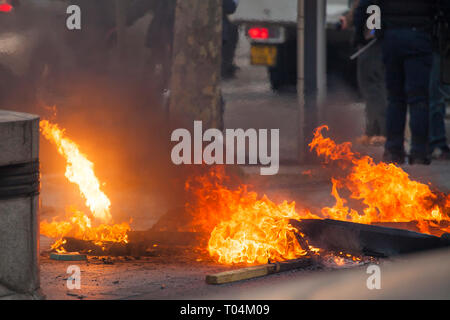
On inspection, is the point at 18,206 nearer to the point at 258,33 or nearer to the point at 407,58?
the point at 407,58

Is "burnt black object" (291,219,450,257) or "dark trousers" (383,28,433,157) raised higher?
"dark trousers" (383,28,433,157)

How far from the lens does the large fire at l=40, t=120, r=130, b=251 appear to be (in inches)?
260

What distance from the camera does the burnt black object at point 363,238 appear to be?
5.76 meters

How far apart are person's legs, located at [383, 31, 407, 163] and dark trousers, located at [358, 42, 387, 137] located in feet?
6.67

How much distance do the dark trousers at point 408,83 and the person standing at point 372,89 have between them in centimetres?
201

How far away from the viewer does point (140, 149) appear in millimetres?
9570

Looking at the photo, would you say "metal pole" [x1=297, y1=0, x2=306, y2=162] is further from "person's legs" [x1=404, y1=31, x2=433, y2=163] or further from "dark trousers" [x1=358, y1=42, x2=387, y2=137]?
"dark trousers" [x1=358, y1=42, x2=387, y2=137]

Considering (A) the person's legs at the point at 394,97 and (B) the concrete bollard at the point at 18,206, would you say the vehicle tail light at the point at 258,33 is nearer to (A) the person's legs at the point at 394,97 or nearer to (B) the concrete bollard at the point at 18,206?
(A) the person's legs at the point at 394,97

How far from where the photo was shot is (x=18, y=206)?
4641 millimetres

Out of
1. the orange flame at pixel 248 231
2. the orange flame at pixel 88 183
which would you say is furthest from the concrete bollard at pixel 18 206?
the orange flame at pixel 88 183

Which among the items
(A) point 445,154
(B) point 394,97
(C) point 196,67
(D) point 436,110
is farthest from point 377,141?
(C) point 196,67

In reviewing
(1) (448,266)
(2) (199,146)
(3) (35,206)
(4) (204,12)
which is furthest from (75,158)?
(1) (448,266)

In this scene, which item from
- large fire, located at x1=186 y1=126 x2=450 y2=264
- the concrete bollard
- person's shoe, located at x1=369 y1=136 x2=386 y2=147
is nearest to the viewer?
the concrete bollard

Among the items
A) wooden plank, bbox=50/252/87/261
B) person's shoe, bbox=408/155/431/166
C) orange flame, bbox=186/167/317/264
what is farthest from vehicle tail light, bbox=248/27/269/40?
wooden plank, bbox=50/252/87/261
